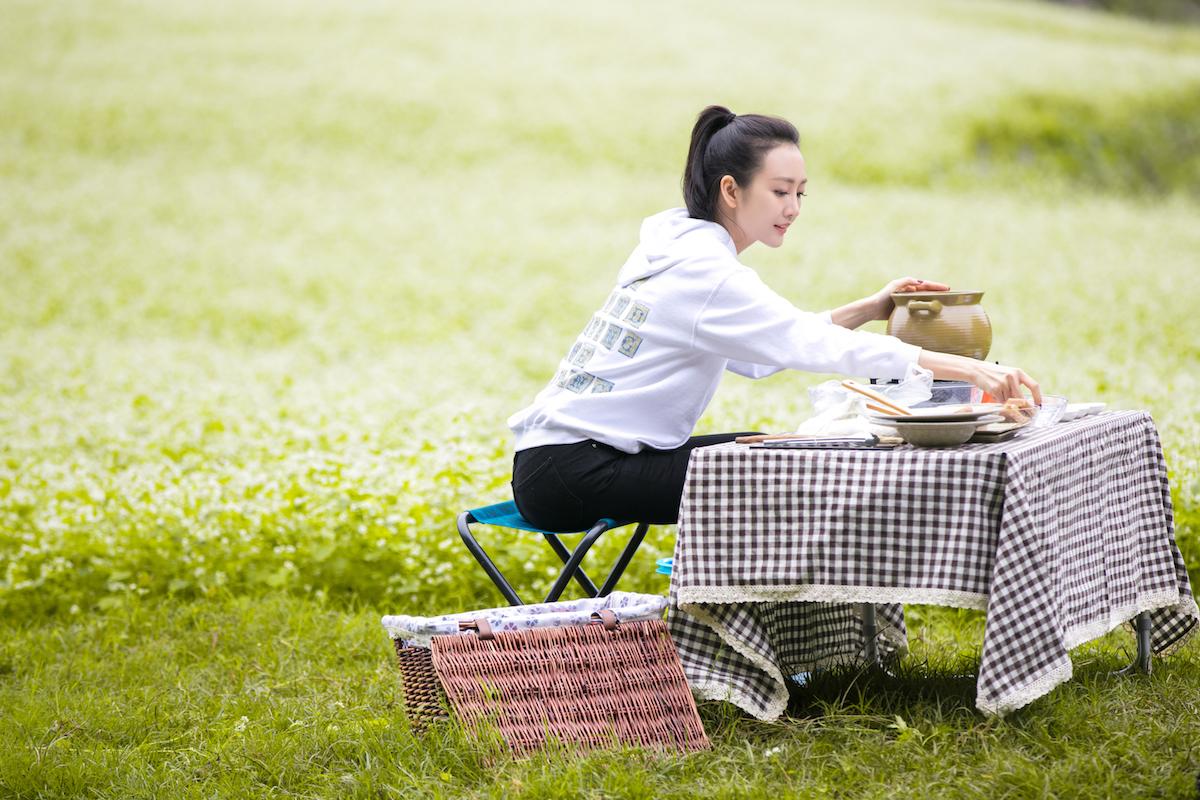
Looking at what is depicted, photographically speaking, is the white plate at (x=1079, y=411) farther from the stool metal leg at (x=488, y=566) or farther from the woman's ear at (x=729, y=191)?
the stool metal leg at (x=488, y=566)

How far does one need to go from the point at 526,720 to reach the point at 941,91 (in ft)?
55.5

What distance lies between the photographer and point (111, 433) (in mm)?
7922

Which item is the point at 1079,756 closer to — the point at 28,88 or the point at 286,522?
the point at 286,522

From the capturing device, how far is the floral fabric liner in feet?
10.5

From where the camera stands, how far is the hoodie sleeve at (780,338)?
2988mm

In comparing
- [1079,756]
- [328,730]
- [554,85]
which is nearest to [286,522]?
[328,730]

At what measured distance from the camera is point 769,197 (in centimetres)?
335

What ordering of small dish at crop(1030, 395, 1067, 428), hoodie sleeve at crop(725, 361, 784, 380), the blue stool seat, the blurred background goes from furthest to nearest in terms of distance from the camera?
the blurred background
hoodie sleeve at crop(725, 361, 784, 380)
the blue stool seat
small dish at crop(1030, 395, 1067, 428)

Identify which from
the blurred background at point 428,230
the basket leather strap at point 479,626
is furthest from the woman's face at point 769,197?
the blurred background at point 428,230

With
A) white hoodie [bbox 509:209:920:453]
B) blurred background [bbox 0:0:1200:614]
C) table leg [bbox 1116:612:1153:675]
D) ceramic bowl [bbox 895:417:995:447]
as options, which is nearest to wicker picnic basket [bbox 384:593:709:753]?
white hoodie [bbox 509:209:920:453]

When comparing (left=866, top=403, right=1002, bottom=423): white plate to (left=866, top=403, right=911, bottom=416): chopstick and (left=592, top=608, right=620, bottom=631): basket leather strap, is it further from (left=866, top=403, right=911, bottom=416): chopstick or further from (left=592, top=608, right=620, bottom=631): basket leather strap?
(left=592, top=608, right=620, bottom=631): basket leather strap

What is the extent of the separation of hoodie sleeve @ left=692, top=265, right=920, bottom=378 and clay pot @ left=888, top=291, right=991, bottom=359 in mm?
212

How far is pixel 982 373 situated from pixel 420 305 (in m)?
10.1

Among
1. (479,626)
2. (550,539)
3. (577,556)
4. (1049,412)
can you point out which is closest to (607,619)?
(577,556)
